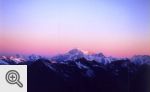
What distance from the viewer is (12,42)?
4.37 meters

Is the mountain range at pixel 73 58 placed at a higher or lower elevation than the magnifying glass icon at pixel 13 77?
higher

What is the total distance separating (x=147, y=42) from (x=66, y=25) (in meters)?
0.90

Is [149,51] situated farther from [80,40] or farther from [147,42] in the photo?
[80,40]

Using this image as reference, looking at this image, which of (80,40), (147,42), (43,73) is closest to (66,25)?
(80,40)

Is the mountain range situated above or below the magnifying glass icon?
above

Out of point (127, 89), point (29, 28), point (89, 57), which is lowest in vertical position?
point (127, 89)

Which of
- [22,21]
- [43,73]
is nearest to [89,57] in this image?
[43,73]

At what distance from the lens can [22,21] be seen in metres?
4.36

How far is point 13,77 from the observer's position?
4.31 metres

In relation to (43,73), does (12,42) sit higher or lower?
higher

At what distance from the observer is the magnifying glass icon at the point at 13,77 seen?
14.1 ft

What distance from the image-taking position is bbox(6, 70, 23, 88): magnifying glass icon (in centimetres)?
430

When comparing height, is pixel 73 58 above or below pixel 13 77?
above

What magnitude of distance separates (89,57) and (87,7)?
20.3 inches
